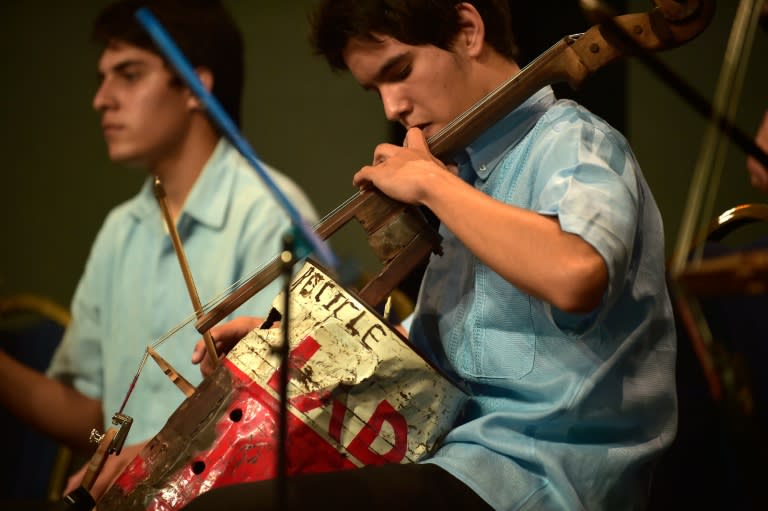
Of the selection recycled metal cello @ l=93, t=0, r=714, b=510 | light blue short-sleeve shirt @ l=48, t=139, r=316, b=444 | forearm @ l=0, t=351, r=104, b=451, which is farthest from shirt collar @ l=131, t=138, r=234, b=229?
recycled metal cello @ l=93, t=0, r=714, b=510

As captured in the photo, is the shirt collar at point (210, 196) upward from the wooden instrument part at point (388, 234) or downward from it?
upward

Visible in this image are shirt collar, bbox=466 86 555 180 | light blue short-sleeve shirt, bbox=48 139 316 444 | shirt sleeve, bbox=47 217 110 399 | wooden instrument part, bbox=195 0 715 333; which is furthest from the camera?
shirt sleeve, bbox=47 217 110 399

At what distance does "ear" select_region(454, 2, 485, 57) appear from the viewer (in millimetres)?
1304

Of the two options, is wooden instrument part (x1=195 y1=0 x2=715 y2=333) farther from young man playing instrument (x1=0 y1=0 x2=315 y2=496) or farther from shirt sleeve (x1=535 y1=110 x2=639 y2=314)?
young man playing instrument (x1=0 y1=0 x2=315 y2=496)

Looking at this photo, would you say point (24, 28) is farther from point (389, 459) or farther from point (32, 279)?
point (389, 459)

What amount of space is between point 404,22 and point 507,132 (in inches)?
8.3

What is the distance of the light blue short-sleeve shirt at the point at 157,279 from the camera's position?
6.19 feet

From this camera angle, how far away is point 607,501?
1105 mm

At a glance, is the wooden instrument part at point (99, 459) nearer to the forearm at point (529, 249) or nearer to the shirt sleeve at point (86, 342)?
the forearm at point (529, 249)

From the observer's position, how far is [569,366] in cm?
111

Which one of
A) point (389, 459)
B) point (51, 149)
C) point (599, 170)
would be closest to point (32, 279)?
point (51, 149)

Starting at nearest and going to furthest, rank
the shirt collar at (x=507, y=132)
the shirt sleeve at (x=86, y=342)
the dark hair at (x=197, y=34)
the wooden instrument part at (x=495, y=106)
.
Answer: the wooden instrument part at (x=495, y=106) < the shirt collar at (x=507, y=132) < the shirt sleeve at (x=86, y=342) < the dark hair at (x=197, y=34)

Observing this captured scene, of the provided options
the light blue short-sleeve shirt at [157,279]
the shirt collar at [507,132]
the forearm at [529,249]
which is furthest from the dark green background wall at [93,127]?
the forearm at [529,249]

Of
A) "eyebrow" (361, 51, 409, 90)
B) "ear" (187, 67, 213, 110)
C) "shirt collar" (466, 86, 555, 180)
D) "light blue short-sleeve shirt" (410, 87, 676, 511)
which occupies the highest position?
"ear" (187, 67, 213, 110)
